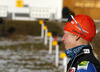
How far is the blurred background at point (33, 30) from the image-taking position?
1232 centimetres

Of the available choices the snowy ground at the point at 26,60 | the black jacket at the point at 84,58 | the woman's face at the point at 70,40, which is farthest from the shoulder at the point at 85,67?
the snowy ground at the point at 26,60

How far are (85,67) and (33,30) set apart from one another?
22995 millimetres

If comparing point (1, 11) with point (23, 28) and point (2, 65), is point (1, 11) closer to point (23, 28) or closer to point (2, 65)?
point (23, 28)

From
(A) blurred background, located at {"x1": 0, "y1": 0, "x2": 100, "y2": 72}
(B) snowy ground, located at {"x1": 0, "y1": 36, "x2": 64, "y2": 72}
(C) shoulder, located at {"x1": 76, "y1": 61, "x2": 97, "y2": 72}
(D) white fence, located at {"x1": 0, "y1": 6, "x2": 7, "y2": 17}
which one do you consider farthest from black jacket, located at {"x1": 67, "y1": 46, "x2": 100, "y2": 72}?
(D) white fence, located at {"x1": 0, "y1": 6, "x2": 7, "y2": 17}

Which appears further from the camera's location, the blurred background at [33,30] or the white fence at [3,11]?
the white fence at [3,11]

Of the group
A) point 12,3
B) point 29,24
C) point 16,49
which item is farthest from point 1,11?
point 16,49

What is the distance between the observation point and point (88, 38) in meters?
2.82

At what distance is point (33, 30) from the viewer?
1001 inches

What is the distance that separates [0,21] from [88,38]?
25.1 m

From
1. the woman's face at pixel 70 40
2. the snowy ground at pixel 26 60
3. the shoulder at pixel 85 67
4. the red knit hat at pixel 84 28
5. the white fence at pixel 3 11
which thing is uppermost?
the red knit hat at pixel 84 28

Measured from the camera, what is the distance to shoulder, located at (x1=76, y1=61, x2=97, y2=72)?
2.49m

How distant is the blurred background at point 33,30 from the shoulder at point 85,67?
1.67 m

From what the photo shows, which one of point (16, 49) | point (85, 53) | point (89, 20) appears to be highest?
point (89, 20)

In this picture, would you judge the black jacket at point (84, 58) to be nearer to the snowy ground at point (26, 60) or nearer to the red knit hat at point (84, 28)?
the red knit hat at point (84, 28)
